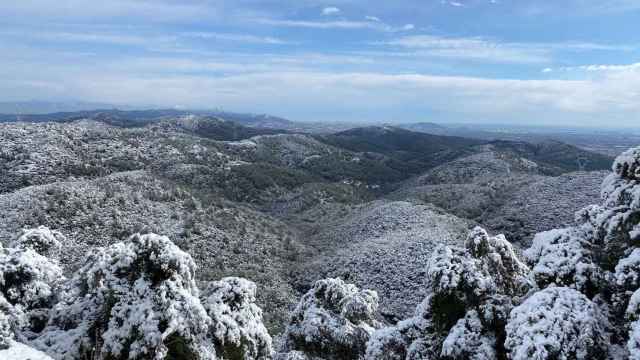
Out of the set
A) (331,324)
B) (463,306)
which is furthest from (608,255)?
(331,324)

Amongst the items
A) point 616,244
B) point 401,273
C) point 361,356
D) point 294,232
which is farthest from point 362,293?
point 294,232

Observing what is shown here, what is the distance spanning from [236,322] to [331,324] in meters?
3.38

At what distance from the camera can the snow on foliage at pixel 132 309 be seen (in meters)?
9.17

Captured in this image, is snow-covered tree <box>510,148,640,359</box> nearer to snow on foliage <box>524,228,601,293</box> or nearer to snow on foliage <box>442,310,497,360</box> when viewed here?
snow on foliage <box>524,228,601,293</box>

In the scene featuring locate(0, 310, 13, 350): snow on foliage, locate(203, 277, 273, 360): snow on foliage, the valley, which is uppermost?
locate(0, 310, 13, 350): snow on foliage

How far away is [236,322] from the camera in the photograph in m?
11.0

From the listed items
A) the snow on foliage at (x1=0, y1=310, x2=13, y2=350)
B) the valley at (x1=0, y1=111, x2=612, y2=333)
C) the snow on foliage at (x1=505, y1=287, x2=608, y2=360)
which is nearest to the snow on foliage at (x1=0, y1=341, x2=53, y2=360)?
the snow on foliage at (x1=0, y1=310, x2=13, y2=350)

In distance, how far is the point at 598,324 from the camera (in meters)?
7.64

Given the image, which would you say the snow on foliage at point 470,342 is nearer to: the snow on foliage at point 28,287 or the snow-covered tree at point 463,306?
the snow-covered tree at point 463,306

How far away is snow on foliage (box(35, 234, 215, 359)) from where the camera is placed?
917 centimetres

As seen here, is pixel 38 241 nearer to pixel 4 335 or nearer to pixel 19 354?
pixel 4 335

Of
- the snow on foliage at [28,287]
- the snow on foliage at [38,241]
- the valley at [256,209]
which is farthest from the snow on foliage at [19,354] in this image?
the valley at [256,209]

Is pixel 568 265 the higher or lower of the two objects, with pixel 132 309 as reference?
higher

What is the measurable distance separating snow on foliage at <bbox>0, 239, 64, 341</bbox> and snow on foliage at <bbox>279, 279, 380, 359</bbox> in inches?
223
